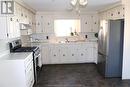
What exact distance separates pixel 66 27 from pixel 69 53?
1346 mm

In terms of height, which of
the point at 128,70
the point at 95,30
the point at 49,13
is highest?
the point at 49,13

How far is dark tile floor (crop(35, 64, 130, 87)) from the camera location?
14.0 feet

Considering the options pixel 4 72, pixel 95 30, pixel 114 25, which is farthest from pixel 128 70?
pixel 4 72

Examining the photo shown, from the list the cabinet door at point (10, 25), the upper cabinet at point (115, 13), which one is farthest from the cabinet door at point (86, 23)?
the cabinet door at point (10, 25)

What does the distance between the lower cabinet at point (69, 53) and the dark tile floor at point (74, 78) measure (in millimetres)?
512

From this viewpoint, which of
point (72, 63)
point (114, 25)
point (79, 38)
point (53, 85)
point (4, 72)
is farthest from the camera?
point (79, 38)

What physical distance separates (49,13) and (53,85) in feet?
11.5

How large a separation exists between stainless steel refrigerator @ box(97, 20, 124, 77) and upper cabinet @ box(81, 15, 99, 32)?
2.10 m

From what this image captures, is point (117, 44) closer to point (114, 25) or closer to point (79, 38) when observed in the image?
point (114, 25)

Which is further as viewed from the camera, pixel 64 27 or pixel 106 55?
pixel 64 27

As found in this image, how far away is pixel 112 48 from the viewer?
4711 millimetres

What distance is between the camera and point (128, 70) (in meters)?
4.62

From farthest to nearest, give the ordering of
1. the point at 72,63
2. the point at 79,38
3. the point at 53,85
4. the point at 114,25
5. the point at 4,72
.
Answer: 1. the point at 79,38
2. the point at 72,63
3. the point at 114,25
4. the point at 53,85
5. the point at 4,72

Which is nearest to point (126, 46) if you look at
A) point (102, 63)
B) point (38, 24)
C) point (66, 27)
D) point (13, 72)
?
point (102, 63)
